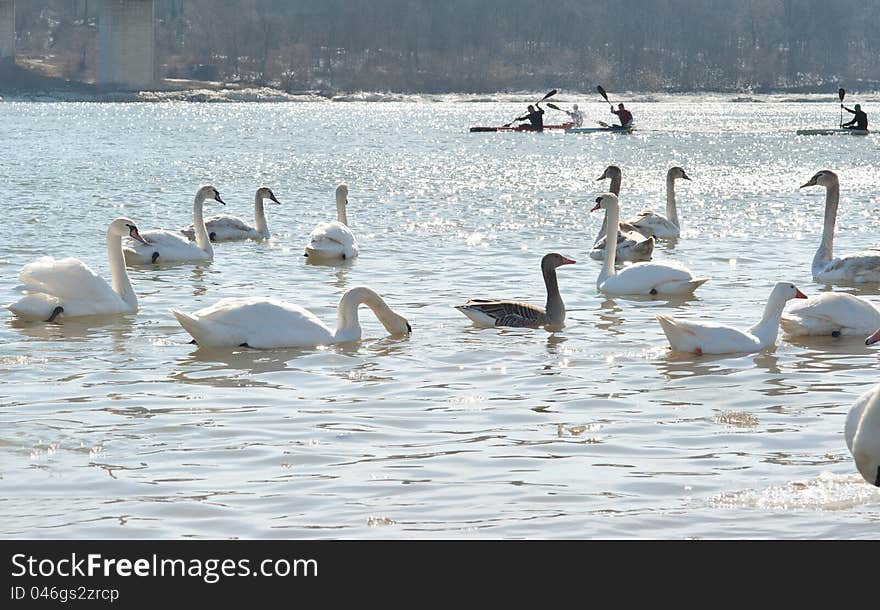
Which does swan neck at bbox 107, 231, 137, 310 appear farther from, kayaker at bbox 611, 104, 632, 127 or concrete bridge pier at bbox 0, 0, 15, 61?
concrete bridge pier at bbox 0, 0, 15, 61

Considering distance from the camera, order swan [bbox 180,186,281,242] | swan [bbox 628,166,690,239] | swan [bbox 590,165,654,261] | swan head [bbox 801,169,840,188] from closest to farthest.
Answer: swan head [bbox 801,169,840,188]
swan [bbox 590,165,654,261]
swan [bbox 628,166,690,239]
swan [bbox 180,186,281,242]

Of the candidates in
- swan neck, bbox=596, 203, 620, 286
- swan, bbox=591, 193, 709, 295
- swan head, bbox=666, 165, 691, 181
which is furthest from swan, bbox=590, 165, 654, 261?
swan head, bbox=666, 165, 691, 181

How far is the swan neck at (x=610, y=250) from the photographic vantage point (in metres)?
14.2

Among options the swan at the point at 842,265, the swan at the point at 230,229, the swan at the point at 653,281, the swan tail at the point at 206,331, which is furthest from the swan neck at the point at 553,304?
the swan at the point at 230,229

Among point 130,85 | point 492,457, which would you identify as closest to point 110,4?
point 130,85

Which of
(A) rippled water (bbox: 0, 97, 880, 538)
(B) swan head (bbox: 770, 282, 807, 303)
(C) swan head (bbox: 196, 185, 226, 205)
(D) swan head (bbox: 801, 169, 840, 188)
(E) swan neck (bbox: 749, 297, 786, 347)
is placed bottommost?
(A) rippled water (bbox: 0, 97, 880, 538)

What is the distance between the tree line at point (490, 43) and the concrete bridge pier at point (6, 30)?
13.9 meters

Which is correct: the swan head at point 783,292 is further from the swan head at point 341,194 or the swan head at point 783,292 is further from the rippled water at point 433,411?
the swan head at point 341,194

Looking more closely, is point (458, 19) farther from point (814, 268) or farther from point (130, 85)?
point (814, 268)

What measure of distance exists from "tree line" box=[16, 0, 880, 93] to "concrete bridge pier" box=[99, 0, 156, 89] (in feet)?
91.4

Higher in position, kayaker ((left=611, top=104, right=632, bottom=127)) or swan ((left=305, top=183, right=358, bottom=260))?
kayaker ((left=611, top=104, right=632, bottom=127))

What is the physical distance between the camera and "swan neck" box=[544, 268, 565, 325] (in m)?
12.0

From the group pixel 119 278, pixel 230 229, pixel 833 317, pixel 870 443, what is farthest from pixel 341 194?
pixel 870 443

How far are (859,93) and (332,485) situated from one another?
17560cm
